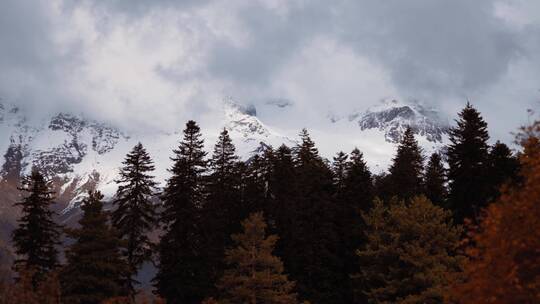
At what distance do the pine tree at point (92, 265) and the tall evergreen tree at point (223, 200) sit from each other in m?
10.9

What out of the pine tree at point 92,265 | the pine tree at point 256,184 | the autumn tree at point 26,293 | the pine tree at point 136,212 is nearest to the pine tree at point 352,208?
the pine tree at point 256,184

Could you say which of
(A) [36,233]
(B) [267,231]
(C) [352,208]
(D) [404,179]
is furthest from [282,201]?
(A) [36,233]

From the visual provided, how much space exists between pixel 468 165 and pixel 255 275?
18.7 m

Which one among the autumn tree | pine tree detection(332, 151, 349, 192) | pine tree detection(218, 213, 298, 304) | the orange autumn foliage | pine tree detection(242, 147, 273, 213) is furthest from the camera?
pine tree detection(332, 151, 349, 192)

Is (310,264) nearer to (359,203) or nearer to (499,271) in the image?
(359,203)

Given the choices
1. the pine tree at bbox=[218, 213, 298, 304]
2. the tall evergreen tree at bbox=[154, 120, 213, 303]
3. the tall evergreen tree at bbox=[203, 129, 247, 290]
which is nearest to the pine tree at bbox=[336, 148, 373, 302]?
the tall evergreen tree at bbox=[203, 129, 247, 290]

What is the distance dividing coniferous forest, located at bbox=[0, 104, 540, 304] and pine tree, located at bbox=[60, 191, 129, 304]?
7 cm

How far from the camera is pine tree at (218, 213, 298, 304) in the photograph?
3859 cm

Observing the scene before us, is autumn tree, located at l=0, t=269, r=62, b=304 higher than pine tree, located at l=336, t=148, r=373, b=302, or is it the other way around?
pine tree, located at l=336, t=148, r=373, b=302

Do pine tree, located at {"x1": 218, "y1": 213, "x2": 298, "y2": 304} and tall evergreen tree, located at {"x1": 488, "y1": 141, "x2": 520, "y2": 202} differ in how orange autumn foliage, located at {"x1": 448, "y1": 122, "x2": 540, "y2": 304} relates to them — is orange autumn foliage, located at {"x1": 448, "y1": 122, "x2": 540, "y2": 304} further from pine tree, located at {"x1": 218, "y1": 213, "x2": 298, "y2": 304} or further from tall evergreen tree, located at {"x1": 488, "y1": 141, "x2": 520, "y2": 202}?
tall evergreen tree, located at {"x1": 488, "y1": 141, "x2": 520, "y2": 202}

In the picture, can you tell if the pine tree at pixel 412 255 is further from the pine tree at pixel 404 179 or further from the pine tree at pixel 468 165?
the pine tree at pixel 404 179

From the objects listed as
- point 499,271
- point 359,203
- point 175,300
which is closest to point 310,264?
point 359,203

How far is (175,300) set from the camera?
43.3 meters

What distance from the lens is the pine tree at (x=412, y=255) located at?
36.8 m
